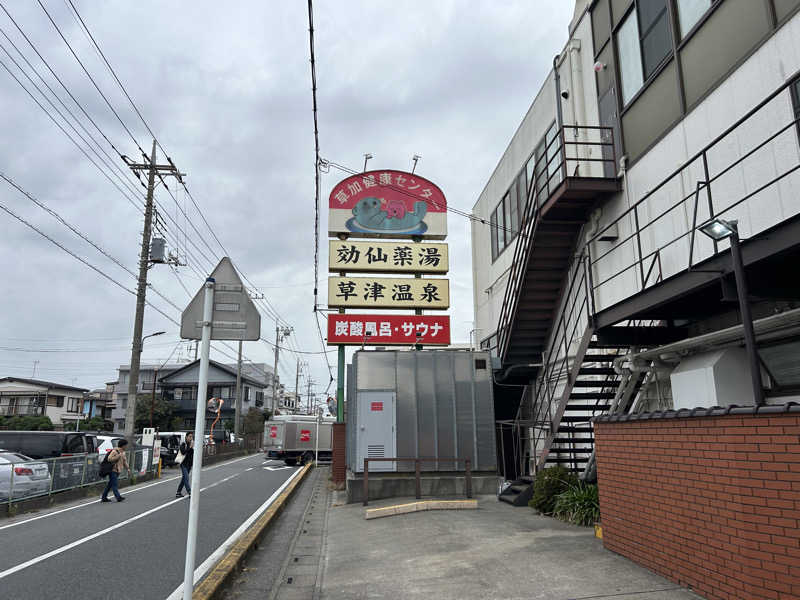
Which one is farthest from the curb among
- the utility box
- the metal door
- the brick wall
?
the brick wall

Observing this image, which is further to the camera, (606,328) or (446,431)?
(446,431)

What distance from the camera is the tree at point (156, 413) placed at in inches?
1992

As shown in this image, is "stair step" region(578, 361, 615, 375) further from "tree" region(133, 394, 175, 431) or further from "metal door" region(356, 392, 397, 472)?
"tree" region(133, 394, 175, 431)

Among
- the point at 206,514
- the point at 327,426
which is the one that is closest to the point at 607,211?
the point at 206,514

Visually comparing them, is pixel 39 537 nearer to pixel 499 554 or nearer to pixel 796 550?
pixel 499 554

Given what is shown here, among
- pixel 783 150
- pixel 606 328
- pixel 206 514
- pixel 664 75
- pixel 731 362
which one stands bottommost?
pixel 206 514

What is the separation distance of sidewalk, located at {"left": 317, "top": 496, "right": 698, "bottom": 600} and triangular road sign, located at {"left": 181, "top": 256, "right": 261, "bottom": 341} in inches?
119

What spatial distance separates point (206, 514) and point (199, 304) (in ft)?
26.6

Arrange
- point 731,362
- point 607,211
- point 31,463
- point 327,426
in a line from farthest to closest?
1. point 327,426
2. point 31,463
3. point 607,211
4. point 731,362

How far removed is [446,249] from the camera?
20.0 m

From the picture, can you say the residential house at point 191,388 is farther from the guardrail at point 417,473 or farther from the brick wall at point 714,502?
the brick wall at point 714,502

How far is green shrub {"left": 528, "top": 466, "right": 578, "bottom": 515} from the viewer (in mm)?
10359

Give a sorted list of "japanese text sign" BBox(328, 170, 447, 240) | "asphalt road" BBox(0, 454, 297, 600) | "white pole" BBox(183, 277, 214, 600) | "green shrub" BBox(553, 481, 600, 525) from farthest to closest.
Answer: "japanese text sign" BBox(328, 170, 447, 240) < "green shrub" BBox(553, 481, 600, 525) < "asphalt road" BBox(0, 454, 297, 600) < "white pole" BBox(183, 277, 214, 600)

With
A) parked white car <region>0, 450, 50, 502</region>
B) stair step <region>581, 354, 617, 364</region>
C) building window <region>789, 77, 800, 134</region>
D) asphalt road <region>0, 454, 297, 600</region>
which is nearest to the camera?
asphalt road <region>0, 454, 297, 600</region>
